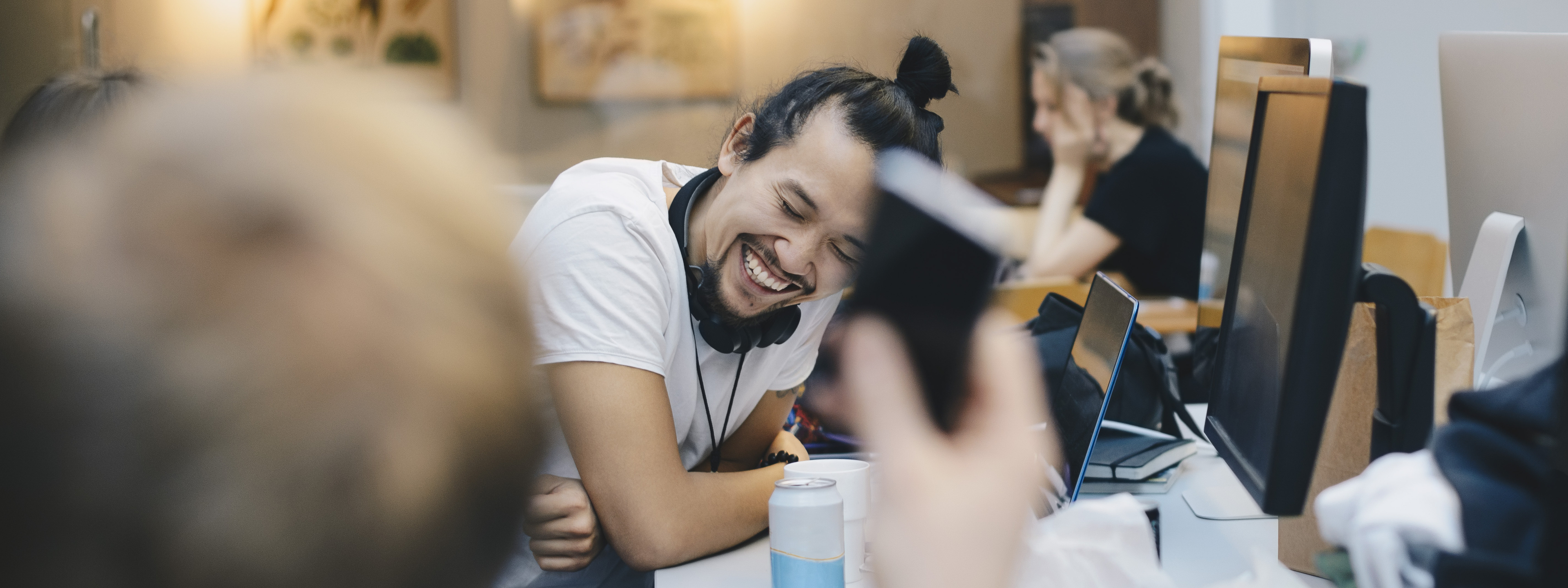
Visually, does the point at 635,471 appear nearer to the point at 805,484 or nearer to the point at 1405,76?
the point at 805,484

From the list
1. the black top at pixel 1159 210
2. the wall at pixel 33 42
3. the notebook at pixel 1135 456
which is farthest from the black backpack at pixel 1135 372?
the wall at pixel 33 42

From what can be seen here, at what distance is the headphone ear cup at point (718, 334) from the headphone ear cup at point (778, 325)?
48mm

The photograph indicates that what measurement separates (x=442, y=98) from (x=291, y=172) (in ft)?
0.27

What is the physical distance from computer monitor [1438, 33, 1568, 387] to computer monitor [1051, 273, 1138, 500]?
16.5 inches

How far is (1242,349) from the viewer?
882 millimetres

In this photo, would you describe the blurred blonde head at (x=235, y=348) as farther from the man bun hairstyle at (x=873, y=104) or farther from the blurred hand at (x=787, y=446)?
the blurred hand at (x=787, y=446)

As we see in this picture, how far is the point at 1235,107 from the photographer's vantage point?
1185 millimetres

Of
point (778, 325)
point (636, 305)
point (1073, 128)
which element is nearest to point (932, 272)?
point (636, 305)

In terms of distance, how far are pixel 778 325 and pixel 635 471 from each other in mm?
330

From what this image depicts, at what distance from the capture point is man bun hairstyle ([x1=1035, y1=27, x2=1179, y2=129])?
10.4 feet

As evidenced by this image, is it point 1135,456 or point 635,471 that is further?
point 1135,456

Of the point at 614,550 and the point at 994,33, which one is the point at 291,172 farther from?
the point at 994,33

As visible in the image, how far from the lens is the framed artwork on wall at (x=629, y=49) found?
3840 millimetres

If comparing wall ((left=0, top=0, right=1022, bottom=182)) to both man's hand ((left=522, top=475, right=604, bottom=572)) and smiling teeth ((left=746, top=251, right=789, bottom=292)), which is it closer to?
smiling teeth ((left=746, top=251, right=789, bottom=292))
